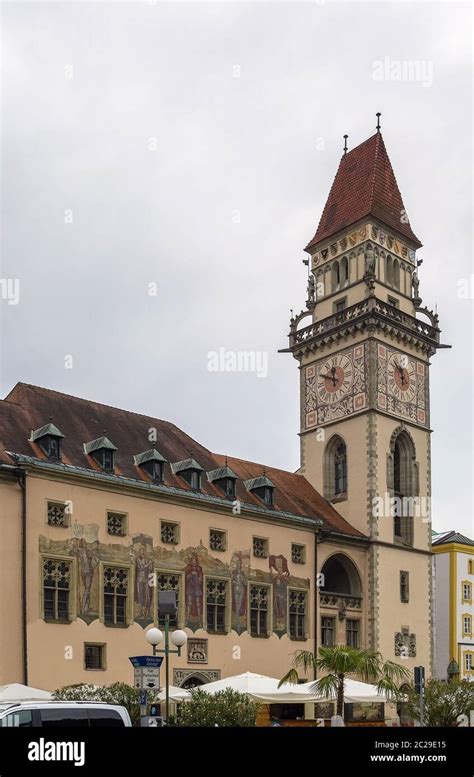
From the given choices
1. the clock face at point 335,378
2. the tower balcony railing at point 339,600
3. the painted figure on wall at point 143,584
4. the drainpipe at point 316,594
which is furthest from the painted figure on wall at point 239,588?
the clock face at point 335,378

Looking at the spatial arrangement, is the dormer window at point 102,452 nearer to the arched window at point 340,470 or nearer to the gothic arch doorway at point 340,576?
the gothic arch doorway at point 340,576

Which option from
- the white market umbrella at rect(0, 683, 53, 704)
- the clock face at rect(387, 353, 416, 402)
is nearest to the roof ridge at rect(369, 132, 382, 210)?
the clock face at rect(387, 353, 416, 402)

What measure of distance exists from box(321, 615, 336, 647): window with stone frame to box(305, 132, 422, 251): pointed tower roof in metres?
19.8

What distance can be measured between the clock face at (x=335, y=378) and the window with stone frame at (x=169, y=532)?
1434 centimetres

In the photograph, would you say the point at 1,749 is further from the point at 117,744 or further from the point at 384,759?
the point at 384,759

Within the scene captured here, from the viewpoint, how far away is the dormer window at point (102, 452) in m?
34.4

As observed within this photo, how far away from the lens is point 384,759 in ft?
24.7

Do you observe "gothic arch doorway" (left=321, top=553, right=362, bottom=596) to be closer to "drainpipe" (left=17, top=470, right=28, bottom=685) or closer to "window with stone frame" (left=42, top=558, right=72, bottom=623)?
"window with stone frame" (left=42, top=558, right=72, bottom=623)

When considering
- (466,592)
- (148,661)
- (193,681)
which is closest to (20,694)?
(148,661)

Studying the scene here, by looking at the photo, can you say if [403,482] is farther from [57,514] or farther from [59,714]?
[59,714]

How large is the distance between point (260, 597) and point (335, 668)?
1181cm

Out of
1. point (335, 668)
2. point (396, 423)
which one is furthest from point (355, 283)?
point (335, 668)

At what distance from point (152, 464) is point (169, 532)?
8.25 ft

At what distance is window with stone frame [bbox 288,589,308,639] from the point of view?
3947 cm
